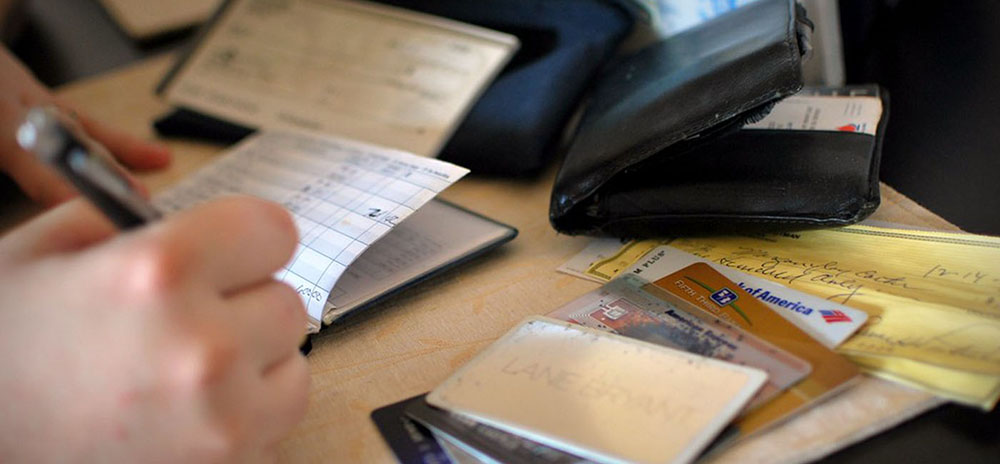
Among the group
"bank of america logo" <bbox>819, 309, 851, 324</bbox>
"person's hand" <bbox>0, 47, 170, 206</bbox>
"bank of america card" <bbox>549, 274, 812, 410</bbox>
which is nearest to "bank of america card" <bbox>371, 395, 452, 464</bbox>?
"bank of america card" <bbox>549, 274, 812, 410</bbox>

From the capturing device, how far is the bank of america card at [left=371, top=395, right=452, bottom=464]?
436 mm

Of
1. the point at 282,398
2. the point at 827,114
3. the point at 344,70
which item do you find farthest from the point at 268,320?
the point at 344,70

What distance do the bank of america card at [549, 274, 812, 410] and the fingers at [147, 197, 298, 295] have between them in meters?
0.19

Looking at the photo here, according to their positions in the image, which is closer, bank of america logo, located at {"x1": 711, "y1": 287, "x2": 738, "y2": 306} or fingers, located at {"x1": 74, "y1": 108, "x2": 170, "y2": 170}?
bank of america logo, located at {"x1": 711, "y1": 287, "x2": 738, "y2": 306}

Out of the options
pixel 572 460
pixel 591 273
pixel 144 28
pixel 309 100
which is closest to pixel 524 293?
pixel 591 273

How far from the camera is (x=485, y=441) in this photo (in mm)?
422

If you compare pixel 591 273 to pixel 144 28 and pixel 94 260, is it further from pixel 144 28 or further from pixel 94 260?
pixel 144 28

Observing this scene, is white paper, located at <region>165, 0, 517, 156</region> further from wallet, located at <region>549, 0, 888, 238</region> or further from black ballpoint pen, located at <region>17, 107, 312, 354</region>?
black ballpoint pen, located at <region>17, 107, 312, 354</region>

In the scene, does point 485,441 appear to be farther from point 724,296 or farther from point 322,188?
point 322,188

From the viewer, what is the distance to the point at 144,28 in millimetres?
1169

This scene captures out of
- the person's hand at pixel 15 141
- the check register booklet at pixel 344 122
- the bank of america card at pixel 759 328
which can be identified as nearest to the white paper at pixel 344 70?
the check register booklet at pixel 344 122

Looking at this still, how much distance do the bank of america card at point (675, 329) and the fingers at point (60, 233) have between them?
Answer: 0.25 meters

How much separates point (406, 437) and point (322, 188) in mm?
254

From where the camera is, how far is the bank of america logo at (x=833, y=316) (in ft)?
1.52
